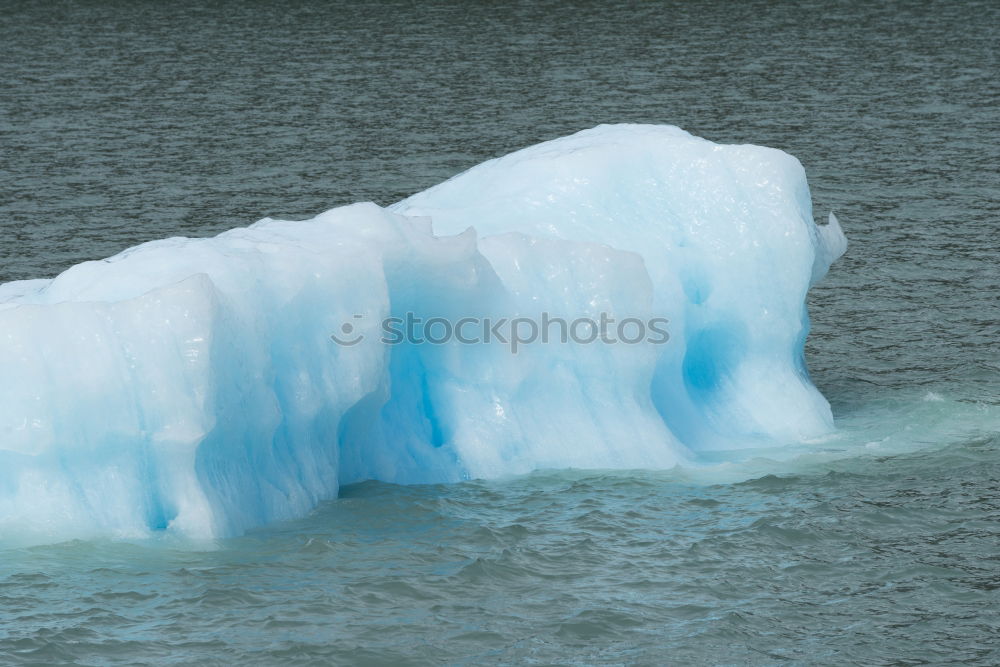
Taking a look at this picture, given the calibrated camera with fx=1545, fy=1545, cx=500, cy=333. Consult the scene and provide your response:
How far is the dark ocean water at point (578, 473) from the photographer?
1095 cm

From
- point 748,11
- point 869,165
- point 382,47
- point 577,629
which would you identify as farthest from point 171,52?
point 577,629

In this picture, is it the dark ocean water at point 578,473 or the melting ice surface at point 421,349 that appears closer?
the dark ocean water at point 578,473

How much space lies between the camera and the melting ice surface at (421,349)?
11.8m

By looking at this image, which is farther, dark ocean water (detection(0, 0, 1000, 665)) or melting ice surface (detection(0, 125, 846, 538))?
melting ice surface (detection(0, 125, 846, 538))

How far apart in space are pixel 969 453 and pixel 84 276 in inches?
321

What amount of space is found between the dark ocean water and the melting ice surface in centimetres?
41

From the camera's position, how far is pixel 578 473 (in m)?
13.8

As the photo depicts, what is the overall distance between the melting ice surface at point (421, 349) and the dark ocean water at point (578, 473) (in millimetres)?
412

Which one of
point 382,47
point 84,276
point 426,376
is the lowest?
point 426,376

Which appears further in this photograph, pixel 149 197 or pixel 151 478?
pixel 149 197

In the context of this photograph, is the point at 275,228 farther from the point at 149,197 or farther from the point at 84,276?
Answer: the point at 149,197

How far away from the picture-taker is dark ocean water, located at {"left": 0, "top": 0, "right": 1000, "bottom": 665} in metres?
11.0

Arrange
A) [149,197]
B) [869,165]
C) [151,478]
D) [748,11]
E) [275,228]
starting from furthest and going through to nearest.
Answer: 1. [748,11]
2. [869,165]
3. [149,197]
4. [275,228]
5. [151,478]

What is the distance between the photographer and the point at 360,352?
1273 cm
